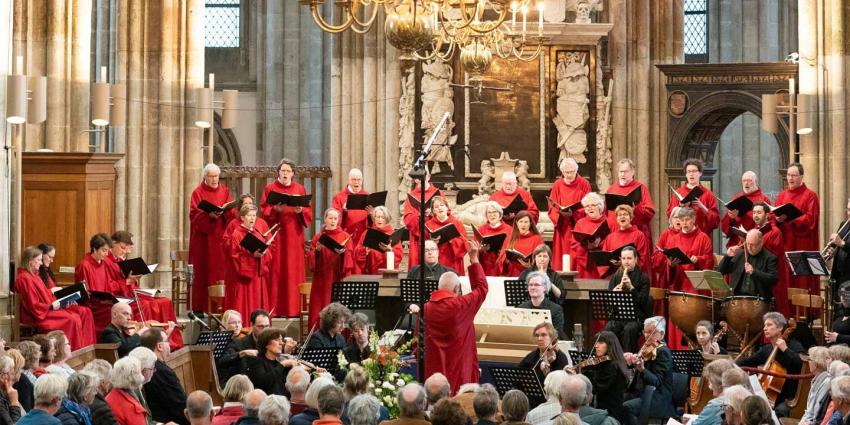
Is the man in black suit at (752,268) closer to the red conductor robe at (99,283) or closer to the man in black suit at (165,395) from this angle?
the red conductor robe at (99,283)

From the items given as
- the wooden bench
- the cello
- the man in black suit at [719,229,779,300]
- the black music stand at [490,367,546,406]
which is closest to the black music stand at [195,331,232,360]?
the wooden bench

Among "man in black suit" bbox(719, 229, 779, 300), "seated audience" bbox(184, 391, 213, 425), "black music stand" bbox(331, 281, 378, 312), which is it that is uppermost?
"man in black suit" bbox(719, 229, 779, 300)

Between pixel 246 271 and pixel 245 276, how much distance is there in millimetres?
77

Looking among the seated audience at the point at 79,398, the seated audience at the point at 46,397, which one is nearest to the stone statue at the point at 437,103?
the seated audience at the point at 79,398

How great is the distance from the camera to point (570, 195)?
15.8 m

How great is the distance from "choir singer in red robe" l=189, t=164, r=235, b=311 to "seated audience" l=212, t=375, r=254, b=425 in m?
7.16

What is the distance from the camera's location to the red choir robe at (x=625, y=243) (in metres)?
14.2

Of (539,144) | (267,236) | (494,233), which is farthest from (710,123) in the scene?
(267,236)

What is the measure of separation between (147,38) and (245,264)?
4027 mm

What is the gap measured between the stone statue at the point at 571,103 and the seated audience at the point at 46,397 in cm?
1136

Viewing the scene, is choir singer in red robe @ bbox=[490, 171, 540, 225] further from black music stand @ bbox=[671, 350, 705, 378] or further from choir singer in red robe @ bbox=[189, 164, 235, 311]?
black music stand @ bbox=[671, 350, 705, 378]

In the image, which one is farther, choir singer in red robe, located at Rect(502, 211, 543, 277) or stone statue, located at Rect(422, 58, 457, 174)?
stone statue, located at Rect(422, 58, 457, 174)

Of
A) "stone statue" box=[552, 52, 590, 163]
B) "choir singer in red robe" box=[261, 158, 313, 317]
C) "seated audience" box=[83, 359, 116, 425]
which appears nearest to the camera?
"seated audience" box=[83, 359, 116, 425]

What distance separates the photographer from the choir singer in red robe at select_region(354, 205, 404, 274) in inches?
589
